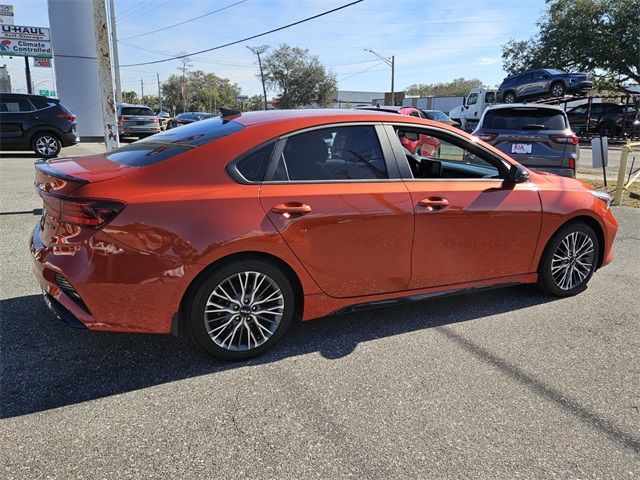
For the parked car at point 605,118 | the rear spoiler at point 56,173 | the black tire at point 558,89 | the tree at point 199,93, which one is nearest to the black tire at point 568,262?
the rear spoiler at point 56,173

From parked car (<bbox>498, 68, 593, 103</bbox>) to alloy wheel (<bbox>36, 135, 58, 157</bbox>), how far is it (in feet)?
77.2

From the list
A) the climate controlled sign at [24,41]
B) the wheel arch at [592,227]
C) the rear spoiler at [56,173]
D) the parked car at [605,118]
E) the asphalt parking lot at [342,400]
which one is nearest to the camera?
the asphalt parking lot at [342,400]

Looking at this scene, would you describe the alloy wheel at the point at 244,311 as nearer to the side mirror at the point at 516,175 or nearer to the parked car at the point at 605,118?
the side mirror at the point at 516,175

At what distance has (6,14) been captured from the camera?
3012cm

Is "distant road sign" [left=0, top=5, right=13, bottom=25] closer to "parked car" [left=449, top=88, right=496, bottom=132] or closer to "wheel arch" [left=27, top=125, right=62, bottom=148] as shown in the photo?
"wheel arch" [left=27, top=125, right=62, bottom=148]

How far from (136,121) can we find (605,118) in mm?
23801

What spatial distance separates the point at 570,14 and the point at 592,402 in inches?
1719

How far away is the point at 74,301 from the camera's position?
2.99 m

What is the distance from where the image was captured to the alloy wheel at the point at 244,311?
3137mm

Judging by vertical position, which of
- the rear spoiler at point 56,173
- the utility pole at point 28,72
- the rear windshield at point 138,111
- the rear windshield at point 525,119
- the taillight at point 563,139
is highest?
the utility pole at point 28,72

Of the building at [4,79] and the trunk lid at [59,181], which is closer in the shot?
the trunk lid at [59,181]

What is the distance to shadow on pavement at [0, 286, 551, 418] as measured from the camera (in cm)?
292

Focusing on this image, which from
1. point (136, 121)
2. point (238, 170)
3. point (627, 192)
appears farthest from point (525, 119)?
point (136, 121)

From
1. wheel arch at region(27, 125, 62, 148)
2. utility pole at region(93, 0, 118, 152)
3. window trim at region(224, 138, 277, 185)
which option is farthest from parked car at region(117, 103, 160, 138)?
window trim at region(224, 138, 277, 185)
